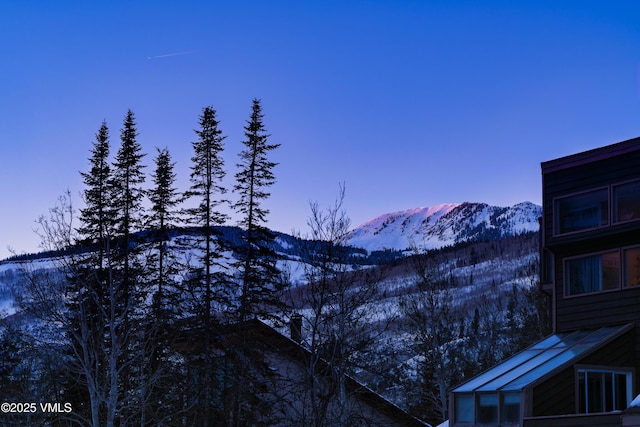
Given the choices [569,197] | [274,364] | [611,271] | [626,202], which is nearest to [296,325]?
[274,364]

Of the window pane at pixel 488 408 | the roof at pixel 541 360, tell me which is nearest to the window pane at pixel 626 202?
the roof at pixel 541 360

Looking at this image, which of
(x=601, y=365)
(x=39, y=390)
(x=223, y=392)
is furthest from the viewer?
(x=223, y=392)

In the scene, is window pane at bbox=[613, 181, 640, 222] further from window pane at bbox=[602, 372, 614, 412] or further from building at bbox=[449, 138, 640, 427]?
window pane at bbox=[602, 372, 614, 412]

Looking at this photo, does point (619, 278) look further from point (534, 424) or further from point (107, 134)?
point (107, 134)

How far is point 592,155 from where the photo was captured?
2686cm

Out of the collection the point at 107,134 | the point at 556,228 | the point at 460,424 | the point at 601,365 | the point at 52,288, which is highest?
the point at 107,134

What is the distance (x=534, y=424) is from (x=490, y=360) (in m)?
42.3

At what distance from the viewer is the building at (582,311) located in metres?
23.9

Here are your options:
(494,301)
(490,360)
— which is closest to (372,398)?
(490,360)

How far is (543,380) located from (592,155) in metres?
7.36

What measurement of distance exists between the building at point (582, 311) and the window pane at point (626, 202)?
0.03m

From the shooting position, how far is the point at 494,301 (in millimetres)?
186750

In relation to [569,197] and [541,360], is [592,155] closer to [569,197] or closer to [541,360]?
[569,197]

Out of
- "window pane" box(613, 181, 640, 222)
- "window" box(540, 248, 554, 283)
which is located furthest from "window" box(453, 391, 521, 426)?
"window" box(540, 248, 554, 283)
